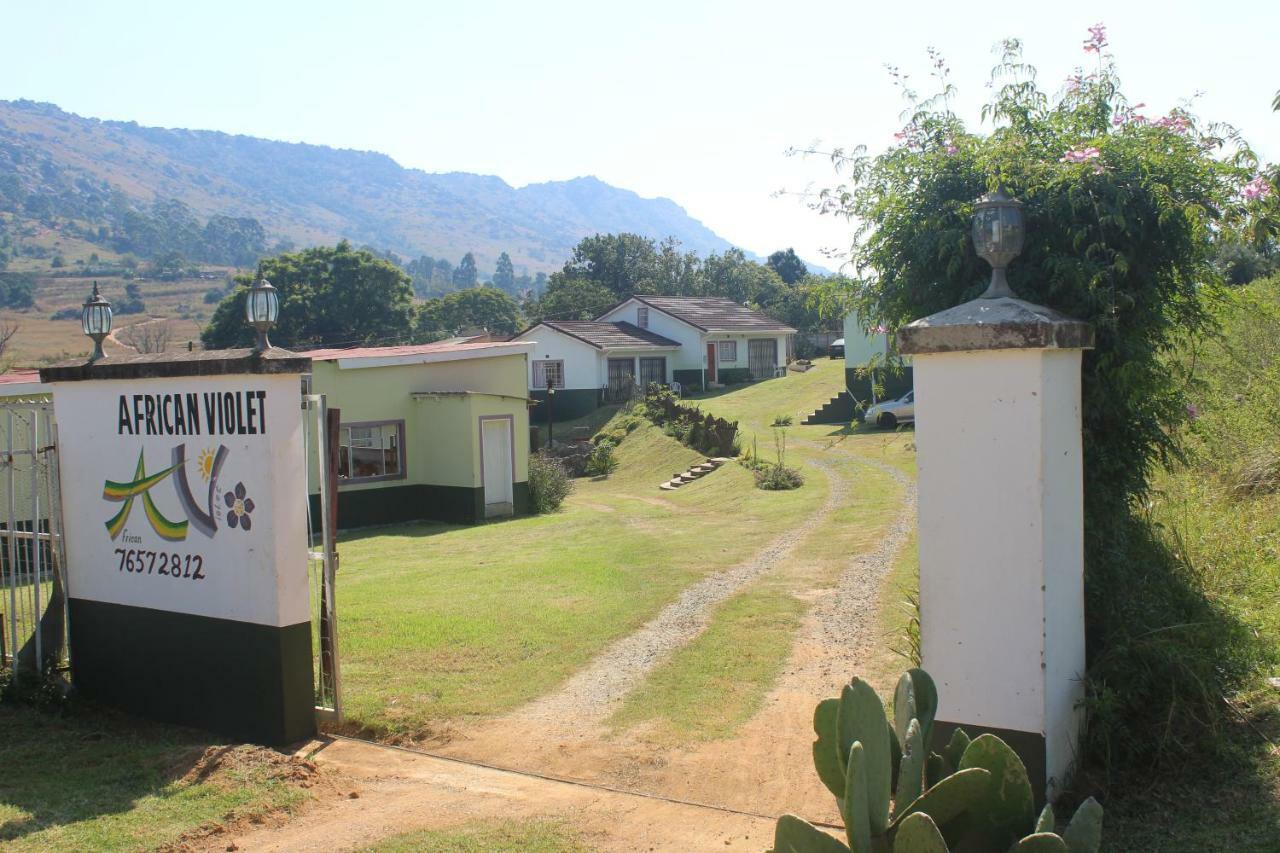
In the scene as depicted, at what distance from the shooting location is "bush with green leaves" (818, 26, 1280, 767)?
588 cm

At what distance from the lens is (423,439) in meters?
24.7

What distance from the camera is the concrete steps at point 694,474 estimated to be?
28.3 m

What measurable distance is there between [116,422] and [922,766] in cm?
725

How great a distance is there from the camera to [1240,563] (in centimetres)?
828

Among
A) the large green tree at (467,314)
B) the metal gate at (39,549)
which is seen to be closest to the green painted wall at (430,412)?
the metal gate at (39,549)

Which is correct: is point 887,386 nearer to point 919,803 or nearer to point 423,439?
point 423,439

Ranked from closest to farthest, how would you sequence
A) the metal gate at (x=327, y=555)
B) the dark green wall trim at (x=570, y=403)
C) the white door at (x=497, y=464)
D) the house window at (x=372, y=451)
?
the metal gate at (x=327, y=555) < the house window at (x=372, y=451) < the white door at (x=497, y=464) < the dark green wall trim at (x=570, y=403)

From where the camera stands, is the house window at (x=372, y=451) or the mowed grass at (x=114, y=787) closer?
the mowed grass at (x=114, y=787)

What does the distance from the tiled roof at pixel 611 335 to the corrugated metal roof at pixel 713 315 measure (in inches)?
53.1

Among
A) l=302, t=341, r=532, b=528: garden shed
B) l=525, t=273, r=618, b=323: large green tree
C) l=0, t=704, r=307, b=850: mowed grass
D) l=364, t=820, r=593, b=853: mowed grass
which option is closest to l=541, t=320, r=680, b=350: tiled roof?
l=525, t=273, r=618, b=323: large green tree

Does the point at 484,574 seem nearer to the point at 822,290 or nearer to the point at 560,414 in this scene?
the point at 822,290

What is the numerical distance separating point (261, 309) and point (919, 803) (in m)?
6.00

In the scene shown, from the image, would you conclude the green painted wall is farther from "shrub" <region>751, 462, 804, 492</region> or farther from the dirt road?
the dirt road

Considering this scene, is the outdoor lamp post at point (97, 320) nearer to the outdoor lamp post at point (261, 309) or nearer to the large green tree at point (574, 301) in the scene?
the outdoor lamp post at point (261, 309)
